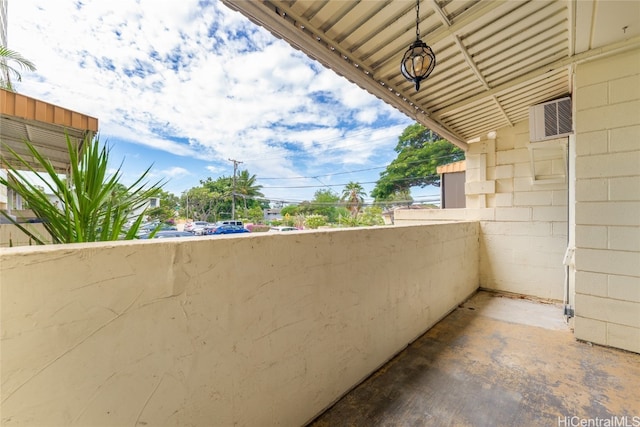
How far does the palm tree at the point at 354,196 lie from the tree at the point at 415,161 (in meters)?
2.13

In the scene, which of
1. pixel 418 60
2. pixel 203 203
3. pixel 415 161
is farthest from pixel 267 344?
pixel 203 203

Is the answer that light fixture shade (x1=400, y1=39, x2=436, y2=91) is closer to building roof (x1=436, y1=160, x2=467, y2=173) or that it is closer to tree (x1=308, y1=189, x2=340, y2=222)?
building roof (x1=436, y1=160, x2=467, y2=173)

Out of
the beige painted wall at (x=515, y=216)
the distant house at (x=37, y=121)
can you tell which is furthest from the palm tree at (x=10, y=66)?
the beige painted wall at (x=515, y=216)

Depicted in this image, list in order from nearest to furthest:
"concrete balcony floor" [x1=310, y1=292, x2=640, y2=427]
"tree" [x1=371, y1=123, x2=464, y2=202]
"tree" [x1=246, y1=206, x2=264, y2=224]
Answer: "concrete balcony floor" [x1=310, y1=292, x2=640, y2=427]
"tree" [x1=371, y1=123, x2=464, y2=202]
"tree" [x1=246, y1=206, x2=264, y2=224]

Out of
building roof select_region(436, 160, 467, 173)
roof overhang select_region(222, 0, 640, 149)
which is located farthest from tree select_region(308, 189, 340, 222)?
roof overhang select_region(222, 0, 640, 149)

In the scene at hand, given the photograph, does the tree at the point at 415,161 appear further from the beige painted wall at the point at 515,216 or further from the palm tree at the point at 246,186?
the beige painted wall at the point at 515,216

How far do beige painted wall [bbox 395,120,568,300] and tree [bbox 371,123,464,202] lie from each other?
14971mm

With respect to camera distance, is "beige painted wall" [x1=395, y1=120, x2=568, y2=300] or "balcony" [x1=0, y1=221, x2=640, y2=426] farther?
"beige painted wall" [x1=395, y1=120, x2=568, y2=300]

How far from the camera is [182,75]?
734 inches

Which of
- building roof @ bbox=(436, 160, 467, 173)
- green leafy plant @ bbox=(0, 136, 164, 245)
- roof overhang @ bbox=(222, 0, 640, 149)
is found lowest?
green leafy plant @ bbox=(0, 136, 164, 245)

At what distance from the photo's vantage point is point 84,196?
1090 millimetres

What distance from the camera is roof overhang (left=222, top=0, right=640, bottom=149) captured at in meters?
1.95

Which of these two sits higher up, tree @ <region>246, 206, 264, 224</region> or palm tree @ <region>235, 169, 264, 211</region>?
palm tree @ <region>235, 169, 264, 211</region>

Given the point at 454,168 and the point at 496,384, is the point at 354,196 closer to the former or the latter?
the point at 454,168
